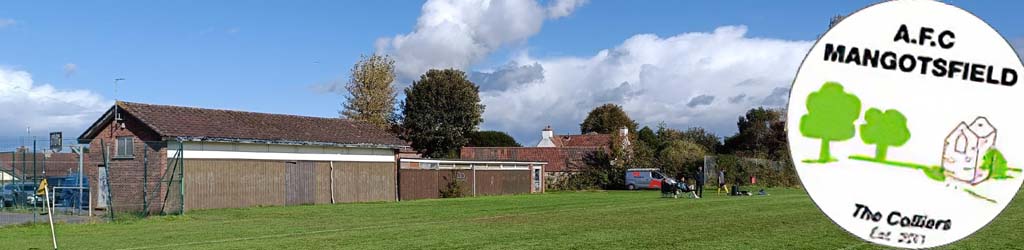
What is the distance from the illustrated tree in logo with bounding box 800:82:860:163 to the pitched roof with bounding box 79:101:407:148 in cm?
3481

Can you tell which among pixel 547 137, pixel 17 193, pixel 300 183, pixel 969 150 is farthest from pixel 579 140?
pixel 969 150

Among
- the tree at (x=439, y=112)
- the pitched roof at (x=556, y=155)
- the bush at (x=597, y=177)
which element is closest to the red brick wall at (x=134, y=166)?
the pitched roof at (x=556, y=155)

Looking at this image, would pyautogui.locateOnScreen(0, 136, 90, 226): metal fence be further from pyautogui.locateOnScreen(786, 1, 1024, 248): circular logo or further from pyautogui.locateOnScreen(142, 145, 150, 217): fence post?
pyautogui.locateOnScreen(786, 1, 1024, 248): circular logo

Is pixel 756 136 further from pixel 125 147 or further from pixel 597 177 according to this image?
pixel 125 147

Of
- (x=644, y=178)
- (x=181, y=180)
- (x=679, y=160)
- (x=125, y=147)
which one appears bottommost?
(x=644, y=178)

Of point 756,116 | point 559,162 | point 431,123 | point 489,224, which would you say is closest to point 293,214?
point 489,224

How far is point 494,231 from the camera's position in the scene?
2148cm

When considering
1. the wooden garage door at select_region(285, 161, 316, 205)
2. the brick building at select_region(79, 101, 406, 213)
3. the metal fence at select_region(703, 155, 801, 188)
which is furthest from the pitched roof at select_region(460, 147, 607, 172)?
the wooden garage door at select_region(285, 161, 316, 205)

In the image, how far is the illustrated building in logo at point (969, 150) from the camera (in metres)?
3.76

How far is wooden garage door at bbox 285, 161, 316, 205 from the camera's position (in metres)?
40.9

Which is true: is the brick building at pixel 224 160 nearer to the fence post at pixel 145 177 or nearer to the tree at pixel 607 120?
the fence post at pixel 145 177

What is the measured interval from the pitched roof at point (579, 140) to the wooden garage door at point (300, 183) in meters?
44.9

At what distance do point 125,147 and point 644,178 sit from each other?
117 feet

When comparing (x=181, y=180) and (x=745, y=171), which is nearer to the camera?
(x=181, y=180)
